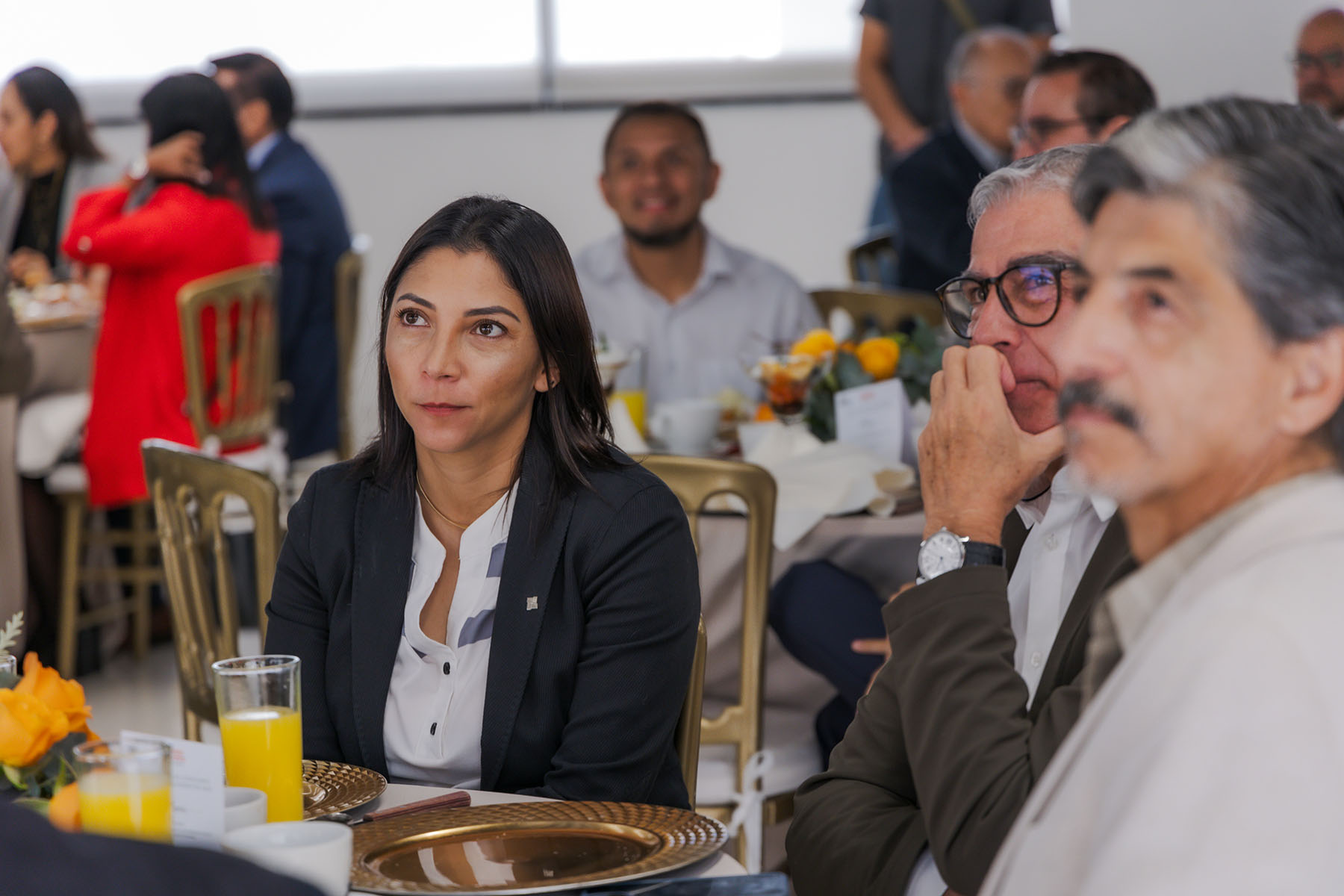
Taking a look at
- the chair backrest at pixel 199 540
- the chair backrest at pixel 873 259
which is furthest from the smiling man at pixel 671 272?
the chair backrest at pixel 199 540

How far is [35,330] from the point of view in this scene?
3994 mm

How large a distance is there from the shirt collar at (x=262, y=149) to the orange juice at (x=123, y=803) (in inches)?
175

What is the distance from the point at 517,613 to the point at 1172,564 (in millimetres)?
862

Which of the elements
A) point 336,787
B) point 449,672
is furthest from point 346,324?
point 336,787

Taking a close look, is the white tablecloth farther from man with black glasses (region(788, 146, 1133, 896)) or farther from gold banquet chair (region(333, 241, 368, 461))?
gold banquet chair (region(333, 241, 368, 461))

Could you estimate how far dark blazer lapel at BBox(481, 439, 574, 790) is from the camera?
1.50 meters

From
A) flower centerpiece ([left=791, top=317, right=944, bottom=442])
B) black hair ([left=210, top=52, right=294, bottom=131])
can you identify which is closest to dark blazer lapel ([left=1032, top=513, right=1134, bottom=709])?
flower centerpiece ([left=791, top=317, right=944, bottom=442])

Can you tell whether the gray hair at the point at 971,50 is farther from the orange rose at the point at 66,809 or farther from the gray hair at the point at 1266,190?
the orange rose at the point at 66,809

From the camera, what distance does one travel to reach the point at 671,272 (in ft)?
12.2

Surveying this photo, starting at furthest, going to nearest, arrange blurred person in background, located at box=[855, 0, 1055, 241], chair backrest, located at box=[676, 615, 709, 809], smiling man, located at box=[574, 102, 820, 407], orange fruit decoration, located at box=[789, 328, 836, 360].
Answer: blurred person in background, located at box=[855, 0, 1055, 241] → smiling man, located at box=[574, 102, 820, 407] → orange fruit decoration, located at box=[789, 328, 836, 360] → chair backrest, located at box=[676, 615, 709, 809]

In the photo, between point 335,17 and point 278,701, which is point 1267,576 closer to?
point 278,701

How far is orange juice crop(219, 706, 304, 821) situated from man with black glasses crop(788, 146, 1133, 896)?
1.58 feet

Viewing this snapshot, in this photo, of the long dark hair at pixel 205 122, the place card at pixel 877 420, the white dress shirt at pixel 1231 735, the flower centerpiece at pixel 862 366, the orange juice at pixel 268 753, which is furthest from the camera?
the long dark hair at pixel 205 122

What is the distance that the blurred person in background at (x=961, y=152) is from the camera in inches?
158
